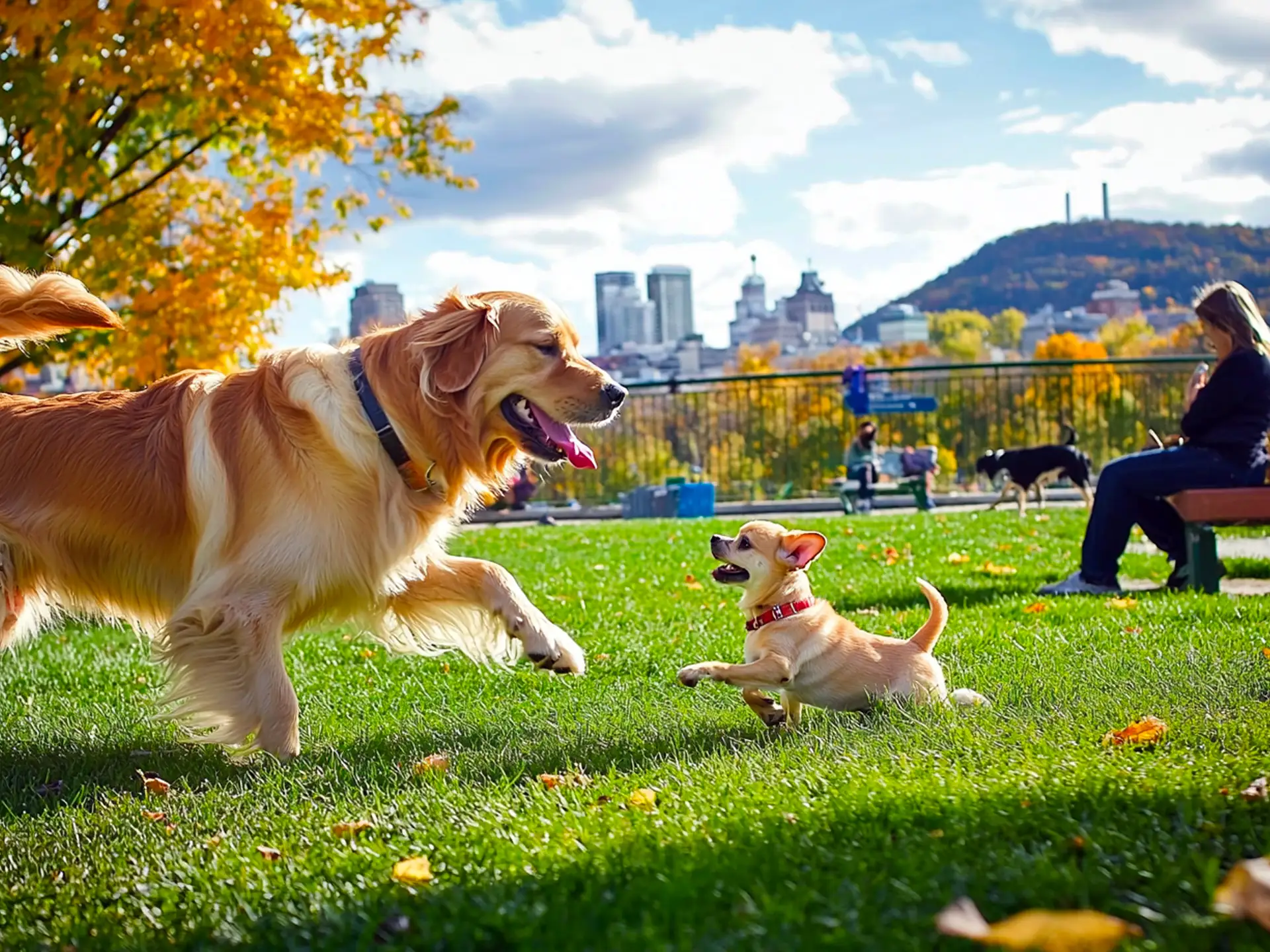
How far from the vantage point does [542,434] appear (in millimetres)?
4707

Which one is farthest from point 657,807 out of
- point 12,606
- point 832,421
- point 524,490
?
point 524,490

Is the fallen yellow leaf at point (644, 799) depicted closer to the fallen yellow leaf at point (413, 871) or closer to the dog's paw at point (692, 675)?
the fallen yellow leaf at point (413, 871)

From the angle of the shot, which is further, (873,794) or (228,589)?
(228,589)

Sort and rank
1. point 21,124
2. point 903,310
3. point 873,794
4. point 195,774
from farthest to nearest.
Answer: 1. point 903,310
2. point 21,124
3. point 195,774
4. point 873,794

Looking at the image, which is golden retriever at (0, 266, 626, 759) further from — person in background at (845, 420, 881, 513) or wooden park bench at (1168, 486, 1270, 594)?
person in background at (845, 420, 881, 513)

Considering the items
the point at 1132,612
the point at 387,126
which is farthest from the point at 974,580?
the point at 387,126

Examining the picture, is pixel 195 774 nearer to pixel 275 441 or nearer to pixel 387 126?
pixel 275 441

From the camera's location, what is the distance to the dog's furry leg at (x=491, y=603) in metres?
4.65

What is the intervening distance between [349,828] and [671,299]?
5736 inches

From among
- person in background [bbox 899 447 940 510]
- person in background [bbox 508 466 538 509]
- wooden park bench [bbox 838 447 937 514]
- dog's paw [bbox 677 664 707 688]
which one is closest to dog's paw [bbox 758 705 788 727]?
dog's paw [bbox 677 664 707 688]

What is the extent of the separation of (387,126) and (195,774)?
26.1 feet

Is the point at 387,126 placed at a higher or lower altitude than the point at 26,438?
higher

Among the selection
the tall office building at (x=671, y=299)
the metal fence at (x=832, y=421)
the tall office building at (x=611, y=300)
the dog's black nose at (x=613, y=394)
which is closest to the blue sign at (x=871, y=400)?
the metal fence at (x=832, y=421)

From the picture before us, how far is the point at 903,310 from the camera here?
114 m
